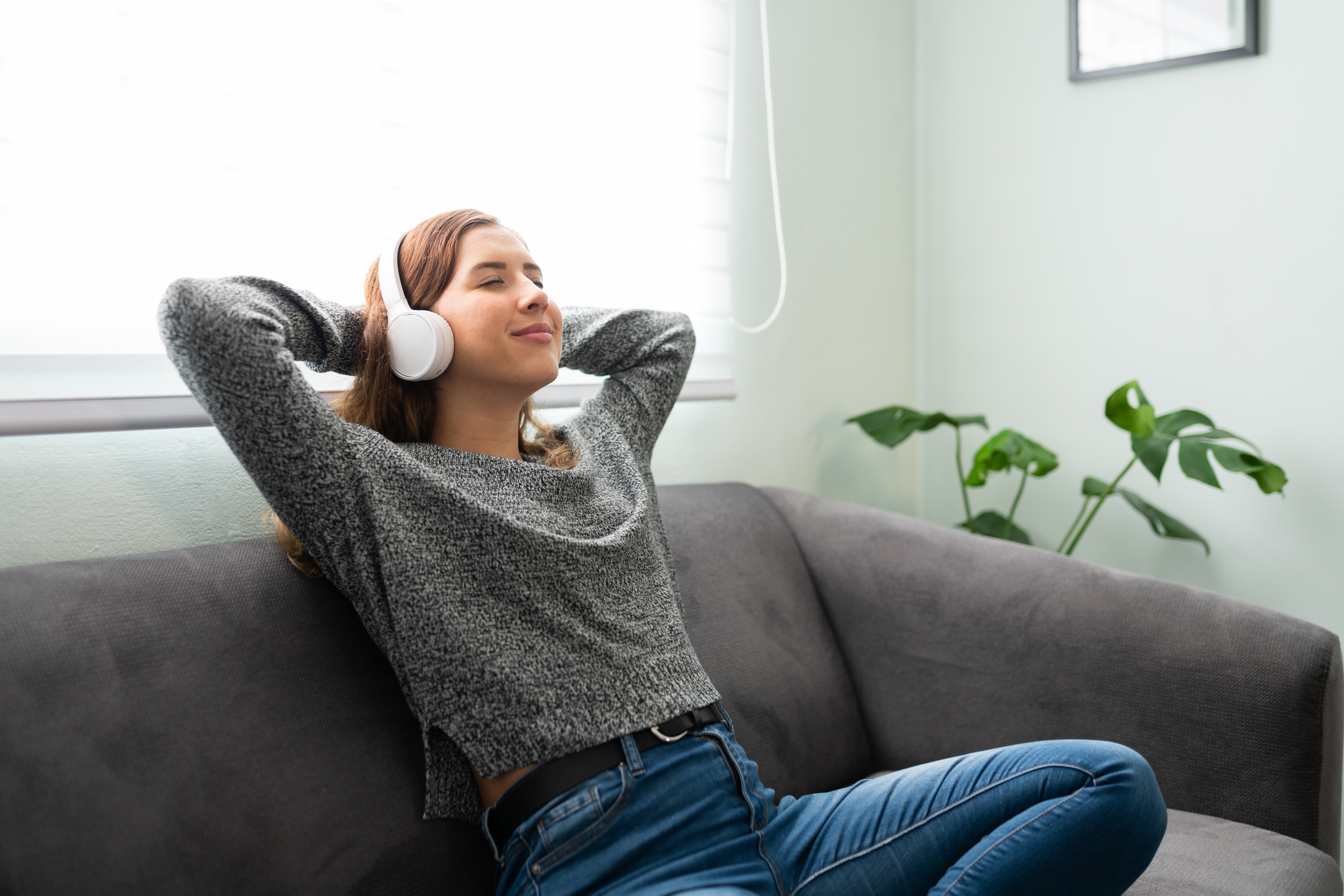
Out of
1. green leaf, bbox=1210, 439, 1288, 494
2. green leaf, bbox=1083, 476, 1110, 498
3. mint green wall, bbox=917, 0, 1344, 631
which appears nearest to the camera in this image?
green leaf, bbox=1210, 439, 1288, 494

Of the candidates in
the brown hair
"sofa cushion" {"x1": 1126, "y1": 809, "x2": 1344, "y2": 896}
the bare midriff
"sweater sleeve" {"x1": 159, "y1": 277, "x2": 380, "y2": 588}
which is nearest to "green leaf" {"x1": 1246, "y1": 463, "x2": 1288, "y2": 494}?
"sofa cushion" {"x1": 1126, "y1": 809, "x2": 1344, "y2": 896}

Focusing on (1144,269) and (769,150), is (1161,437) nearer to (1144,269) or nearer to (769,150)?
(1144,269)

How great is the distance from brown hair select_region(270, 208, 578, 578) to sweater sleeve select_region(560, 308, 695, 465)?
Answer: 7.9 inches

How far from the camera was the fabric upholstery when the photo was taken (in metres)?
0.86

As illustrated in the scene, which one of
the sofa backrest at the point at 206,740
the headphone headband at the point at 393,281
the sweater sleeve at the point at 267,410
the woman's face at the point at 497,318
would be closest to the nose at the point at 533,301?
the woman's face at the point at 497,318

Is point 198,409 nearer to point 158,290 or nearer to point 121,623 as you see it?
point 158,290

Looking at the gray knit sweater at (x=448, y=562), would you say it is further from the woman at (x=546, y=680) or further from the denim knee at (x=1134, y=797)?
the denim knee at (x=1134, y=797)

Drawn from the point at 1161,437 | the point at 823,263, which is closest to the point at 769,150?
the point at 823,263

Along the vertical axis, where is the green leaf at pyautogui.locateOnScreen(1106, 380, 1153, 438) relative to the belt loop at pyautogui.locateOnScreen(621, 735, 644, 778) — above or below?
above

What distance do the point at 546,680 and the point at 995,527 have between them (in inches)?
53.0

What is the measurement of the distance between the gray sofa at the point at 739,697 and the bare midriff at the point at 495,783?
43 mm

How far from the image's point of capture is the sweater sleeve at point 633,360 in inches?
54.9

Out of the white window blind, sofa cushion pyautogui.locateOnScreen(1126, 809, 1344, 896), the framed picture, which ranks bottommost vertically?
sofa cushion pyautogui.locateOnScreen(1126, 809, 1344, 896)

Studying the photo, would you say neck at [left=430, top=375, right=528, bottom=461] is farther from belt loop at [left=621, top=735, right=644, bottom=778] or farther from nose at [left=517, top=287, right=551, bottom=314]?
belt loop at [left=621, top=735, right=644, bottom=778]
